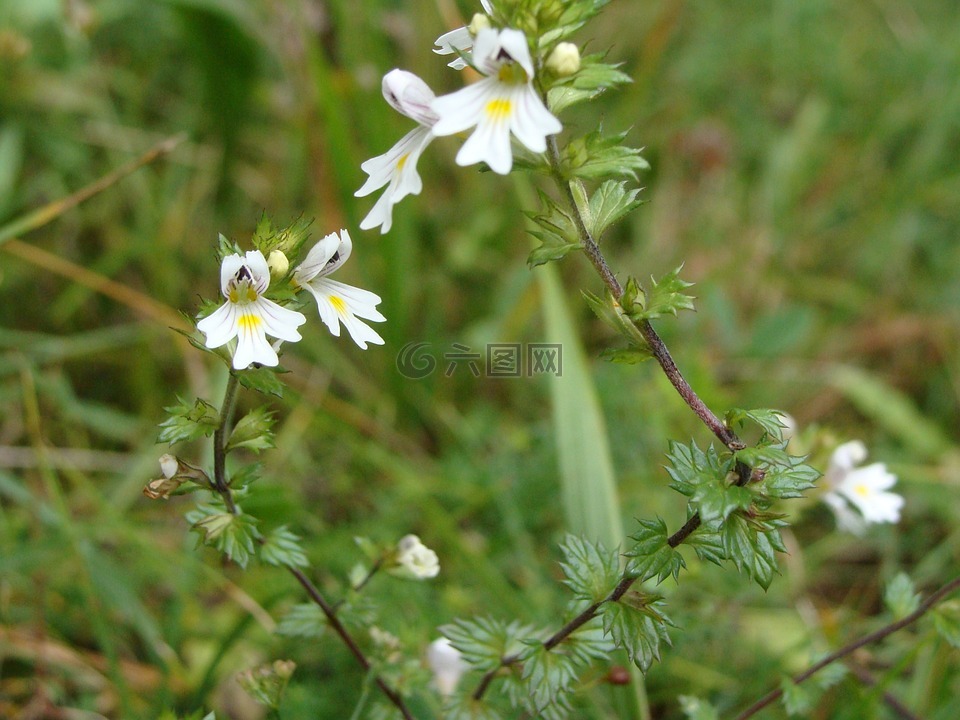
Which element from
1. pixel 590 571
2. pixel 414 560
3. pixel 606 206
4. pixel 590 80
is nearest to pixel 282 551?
pixel 414 560

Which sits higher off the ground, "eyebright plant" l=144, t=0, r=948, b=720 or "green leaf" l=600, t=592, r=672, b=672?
"eyebright plant" l=144, t=0, r=948, b=720

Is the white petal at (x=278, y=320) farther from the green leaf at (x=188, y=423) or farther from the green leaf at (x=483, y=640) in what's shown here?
the green leaf at (x=483, y=640)

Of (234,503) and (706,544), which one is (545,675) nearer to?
(706,544)

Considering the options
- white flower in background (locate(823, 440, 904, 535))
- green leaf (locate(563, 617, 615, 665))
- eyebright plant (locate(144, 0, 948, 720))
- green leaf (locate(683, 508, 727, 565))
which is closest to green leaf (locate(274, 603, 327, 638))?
eyebright plant (locate(144, 0, 948, 720))

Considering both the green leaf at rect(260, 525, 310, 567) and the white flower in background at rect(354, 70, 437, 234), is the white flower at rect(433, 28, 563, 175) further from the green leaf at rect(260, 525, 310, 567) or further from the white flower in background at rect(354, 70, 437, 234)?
the green leaf at rect(260, 525, 310, 567)

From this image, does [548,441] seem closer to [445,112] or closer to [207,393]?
[207,393]

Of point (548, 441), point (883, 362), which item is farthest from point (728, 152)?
point (548, 441)

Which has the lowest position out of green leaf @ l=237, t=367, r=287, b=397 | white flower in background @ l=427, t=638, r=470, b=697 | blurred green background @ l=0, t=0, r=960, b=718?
white flower in background @ l=427, t=638, r=470, b=697
